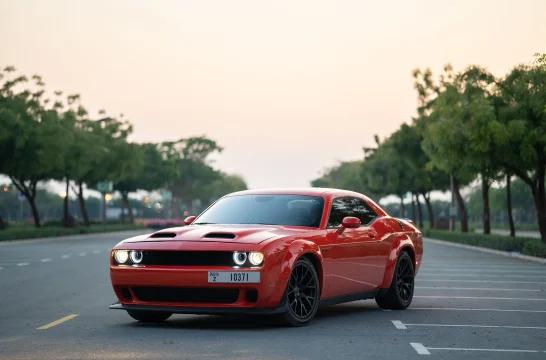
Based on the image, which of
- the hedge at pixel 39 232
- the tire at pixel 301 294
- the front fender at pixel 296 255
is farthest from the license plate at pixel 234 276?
the hedge at pixel 39 232

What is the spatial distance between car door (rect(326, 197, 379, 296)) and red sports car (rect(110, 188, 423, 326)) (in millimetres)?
12

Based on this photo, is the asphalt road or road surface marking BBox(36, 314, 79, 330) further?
road surface marking BBox(36, 314, 79, 330)

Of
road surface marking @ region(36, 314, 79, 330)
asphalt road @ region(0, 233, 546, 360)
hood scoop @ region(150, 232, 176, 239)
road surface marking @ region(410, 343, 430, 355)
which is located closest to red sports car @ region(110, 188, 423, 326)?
hood scoop @ region(150, 232, 176, 239)

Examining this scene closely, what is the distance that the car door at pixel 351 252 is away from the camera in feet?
41.9

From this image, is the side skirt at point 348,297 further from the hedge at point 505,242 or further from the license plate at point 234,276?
the hedge at point 505,242

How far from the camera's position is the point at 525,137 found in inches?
1369

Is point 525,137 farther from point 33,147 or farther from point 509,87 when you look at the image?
point 33,147

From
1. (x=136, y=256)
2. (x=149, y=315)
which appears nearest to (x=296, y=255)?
(x=136, y=256)

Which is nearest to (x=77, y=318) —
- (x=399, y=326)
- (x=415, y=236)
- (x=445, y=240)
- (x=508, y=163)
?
(x=399, y=326)

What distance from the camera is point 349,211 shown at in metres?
13.8

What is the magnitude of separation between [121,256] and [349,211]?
3.30m

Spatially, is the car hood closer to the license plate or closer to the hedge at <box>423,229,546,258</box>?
the license plate

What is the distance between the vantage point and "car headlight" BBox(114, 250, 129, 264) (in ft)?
38.7

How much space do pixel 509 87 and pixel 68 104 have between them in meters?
35.5
